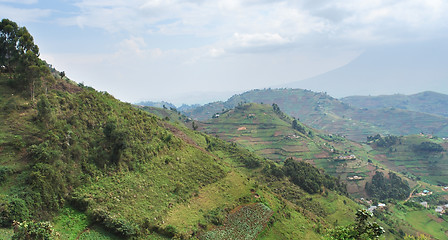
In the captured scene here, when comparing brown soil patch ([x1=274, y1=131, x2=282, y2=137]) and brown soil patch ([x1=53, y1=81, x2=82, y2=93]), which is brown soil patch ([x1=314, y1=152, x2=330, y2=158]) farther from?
brown soil patch ([x1=53, y1=81, x2=82, y2=93])

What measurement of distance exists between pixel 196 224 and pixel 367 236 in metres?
17.4

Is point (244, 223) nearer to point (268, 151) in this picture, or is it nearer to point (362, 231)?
point (362, 231)

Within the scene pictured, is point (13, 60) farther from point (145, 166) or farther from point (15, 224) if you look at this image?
point (15, 224)

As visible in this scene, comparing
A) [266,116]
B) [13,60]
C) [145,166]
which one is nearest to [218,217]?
[145,166]

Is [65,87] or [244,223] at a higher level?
[65,87]

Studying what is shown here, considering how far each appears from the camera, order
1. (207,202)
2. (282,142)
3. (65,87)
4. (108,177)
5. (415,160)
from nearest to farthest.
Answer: (108,177)
(207,202)
(65,87)
(282,142)
(415,160)

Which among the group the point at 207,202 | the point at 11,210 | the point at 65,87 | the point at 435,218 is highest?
the point at 65,87

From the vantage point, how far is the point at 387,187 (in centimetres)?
10125

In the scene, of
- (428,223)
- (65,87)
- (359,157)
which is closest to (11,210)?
(65,87)

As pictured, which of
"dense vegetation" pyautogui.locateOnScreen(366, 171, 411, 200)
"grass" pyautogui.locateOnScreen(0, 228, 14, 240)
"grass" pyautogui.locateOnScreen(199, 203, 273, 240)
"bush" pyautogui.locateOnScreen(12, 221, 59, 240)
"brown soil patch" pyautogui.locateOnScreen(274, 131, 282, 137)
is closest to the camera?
"bush" pyautogui.locateOnScreen(12, 221, 59, 240)

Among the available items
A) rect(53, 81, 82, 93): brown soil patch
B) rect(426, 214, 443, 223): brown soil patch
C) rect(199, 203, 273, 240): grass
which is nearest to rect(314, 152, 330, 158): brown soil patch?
rect(426, 214, 443, 223): brown soil patch

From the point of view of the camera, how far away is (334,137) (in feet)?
591

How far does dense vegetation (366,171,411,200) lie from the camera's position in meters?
98.4

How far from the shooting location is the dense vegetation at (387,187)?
98.4 m
